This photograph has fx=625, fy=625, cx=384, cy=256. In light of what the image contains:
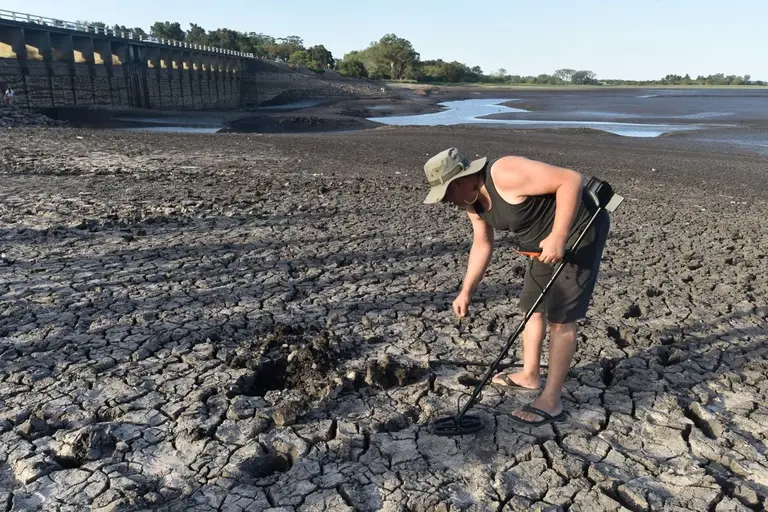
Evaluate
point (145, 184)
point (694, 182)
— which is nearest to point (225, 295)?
point (145, 184)

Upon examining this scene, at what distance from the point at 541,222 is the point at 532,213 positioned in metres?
0.07

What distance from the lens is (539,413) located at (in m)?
3.28

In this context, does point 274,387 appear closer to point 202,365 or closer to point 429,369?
point 202,365

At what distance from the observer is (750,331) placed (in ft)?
15.4

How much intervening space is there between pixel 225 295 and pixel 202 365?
1.33 meters

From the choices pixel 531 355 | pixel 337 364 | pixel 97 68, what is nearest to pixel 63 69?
pixel 97 68

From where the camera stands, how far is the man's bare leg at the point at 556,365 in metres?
3.13

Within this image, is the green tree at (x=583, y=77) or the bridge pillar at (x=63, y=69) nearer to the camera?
the bridge pillar at (x=63, y=69)

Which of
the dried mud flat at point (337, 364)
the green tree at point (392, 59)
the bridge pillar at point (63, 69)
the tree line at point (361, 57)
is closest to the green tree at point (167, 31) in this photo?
the tree line at point (361, 57)

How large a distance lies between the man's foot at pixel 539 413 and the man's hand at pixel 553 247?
0.89 meters

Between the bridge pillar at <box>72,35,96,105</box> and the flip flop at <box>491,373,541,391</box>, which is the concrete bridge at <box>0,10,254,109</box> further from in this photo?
the flip flop at <box>491,373,541,391</box>

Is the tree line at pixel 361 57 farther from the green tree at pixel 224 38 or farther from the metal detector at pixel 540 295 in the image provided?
the metal detector at pixel 540 295

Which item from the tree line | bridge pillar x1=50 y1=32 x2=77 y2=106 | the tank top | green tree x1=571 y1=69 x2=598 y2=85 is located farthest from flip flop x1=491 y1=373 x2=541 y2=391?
green tree x1=571 y1=69 x2=598 y2=85

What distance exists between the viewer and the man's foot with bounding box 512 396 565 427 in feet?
10.7
